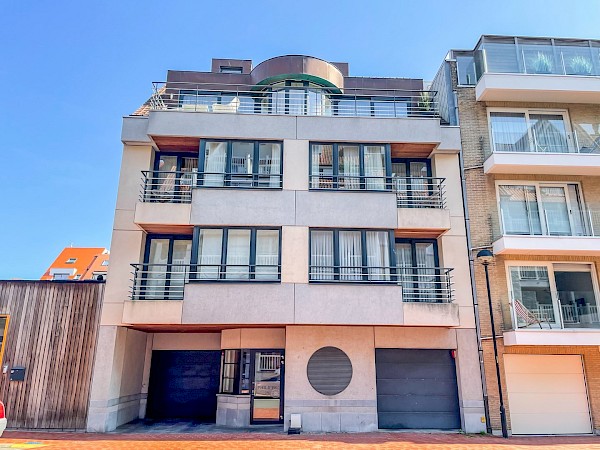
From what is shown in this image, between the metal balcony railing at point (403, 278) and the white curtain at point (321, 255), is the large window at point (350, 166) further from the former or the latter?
the metal balcony railing at point (403, 278)

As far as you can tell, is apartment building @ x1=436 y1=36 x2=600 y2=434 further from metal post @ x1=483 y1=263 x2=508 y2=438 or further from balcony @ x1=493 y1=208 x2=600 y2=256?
metal post @ x1=483 y1=263 x2=508 y2=438

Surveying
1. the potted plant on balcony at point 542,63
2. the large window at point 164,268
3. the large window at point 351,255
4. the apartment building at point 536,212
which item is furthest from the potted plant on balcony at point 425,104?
the large window at point 164,268

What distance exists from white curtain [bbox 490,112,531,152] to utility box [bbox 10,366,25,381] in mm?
16791

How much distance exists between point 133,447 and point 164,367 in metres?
5.00

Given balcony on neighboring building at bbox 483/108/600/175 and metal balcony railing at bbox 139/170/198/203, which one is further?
balcony on neighboring building at bbox 483/108/600/175

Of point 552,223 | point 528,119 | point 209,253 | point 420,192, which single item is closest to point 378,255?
point 420,192

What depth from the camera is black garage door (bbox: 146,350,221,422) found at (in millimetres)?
14172

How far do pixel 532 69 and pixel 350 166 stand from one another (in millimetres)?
7808

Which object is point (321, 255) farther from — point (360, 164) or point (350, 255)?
point (360, 164)

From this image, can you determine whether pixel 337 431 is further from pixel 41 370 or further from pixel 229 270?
pixel 41 370

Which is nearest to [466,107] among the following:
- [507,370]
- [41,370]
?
[507,370]

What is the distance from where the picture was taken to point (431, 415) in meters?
12.2

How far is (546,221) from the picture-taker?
13414 mm

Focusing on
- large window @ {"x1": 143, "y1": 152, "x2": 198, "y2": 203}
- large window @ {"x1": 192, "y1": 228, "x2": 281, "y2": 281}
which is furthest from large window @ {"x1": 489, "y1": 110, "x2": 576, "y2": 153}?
large window @ {"x1": 143, "y1": 152, "x2": 198, "y2": 203}
